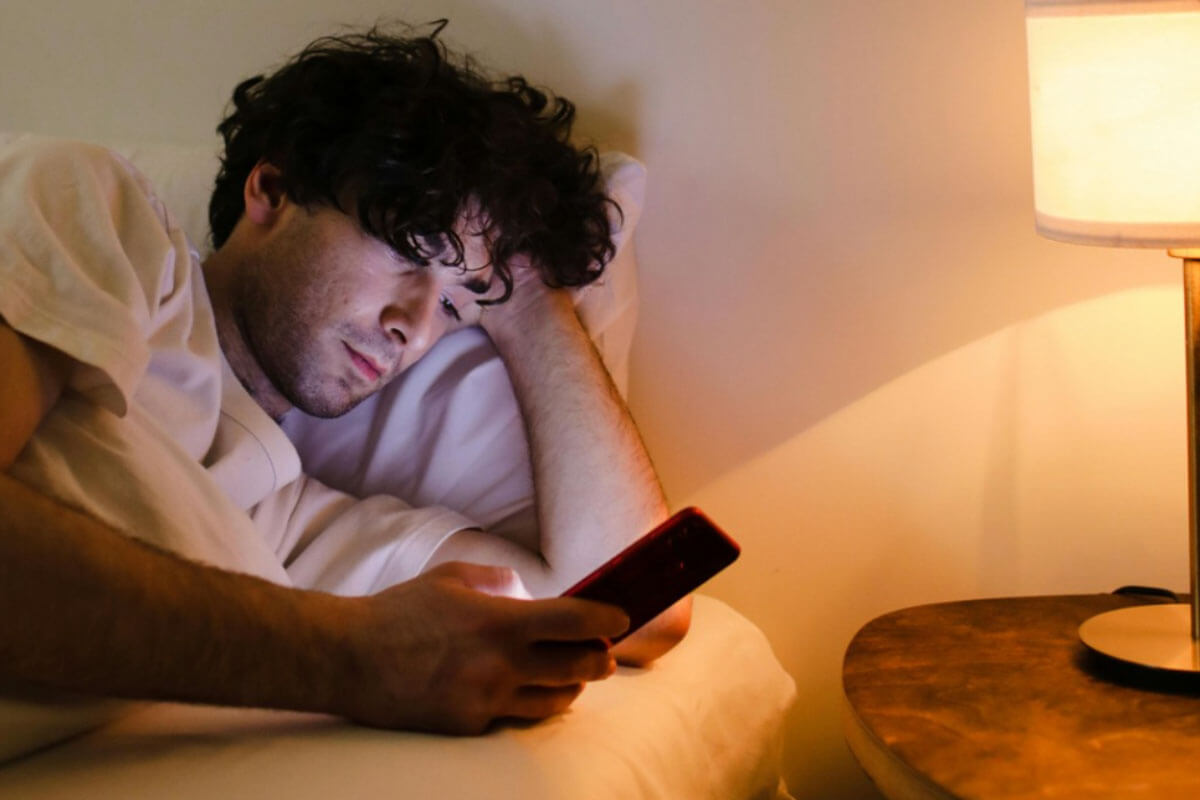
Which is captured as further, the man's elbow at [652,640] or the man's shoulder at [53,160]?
the man's elbow at [652,640]

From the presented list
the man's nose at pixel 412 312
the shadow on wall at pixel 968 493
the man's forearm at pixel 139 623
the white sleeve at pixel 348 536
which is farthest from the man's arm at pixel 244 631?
the shadow on wall at pixel 968 493

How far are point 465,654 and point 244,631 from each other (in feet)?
Answer: 0.50

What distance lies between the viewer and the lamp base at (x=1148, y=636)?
1079 mm

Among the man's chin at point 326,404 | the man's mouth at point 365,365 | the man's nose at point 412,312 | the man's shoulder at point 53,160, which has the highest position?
the man's shoulder at point 53,160

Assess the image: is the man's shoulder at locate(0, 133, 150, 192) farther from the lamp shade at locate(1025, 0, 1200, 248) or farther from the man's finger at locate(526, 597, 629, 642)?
the lamp shade at locate(1025, 0, 1200, 248)

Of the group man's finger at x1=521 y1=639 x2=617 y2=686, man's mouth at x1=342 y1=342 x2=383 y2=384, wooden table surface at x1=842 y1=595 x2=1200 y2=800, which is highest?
man's mouth at x1=342 y1=342 x2=383 y2=384

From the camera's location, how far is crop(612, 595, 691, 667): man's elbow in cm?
122

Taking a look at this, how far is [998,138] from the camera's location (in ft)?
4.60

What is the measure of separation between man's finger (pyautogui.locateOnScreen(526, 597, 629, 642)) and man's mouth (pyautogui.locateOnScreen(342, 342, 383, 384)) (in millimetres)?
483

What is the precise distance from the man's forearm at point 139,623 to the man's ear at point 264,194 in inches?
23.8

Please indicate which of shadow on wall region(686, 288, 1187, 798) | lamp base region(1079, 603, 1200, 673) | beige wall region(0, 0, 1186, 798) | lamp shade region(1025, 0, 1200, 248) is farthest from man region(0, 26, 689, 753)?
lamp shade region(1025, 0, 1200, 248)

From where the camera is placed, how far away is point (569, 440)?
1424 mm

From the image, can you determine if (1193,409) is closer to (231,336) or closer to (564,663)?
(564,663)

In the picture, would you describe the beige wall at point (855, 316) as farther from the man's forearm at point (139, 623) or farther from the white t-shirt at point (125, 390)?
the man's forearm at point (139, 623)
